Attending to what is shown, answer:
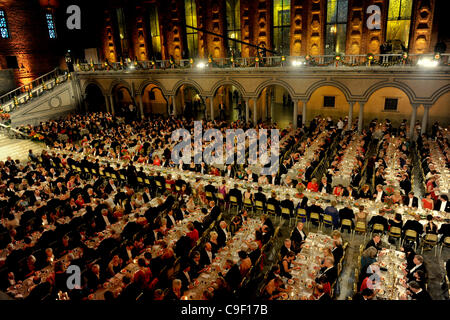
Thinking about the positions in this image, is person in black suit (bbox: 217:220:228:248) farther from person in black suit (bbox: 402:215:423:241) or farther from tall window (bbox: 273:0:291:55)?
tall window (bbox: 273:0:291:55)

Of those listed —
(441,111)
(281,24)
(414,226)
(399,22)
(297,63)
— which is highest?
(281,24)

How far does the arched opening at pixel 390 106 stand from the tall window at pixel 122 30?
27.4m

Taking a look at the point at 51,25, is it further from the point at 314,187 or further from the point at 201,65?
the point at 314,187

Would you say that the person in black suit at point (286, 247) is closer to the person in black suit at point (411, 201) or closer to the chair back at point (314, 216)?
the chair back at point (314, 216)

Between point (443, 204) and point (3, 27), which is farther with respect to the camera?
point (3, 27)

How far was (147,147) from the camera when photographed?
20547 mm

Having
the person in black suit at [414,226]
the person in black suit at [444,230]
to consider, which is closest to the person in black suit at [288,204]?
the person in black suit at [414,226]

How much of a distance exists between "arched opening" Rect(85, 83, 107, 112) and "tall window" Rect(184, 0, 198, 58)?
40.8ft

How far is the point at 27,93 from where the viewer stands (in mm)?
31516

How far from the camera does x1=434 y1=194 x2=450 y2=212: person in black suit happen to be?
1121cm

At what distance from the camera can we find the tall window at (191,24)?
32438 mm

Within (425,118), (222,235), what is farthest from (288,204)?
(425,118)

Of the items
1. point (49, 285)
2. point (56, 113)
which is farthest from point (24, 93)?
point (49, 285)

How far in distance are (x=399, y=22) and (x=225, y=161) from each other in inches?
755
